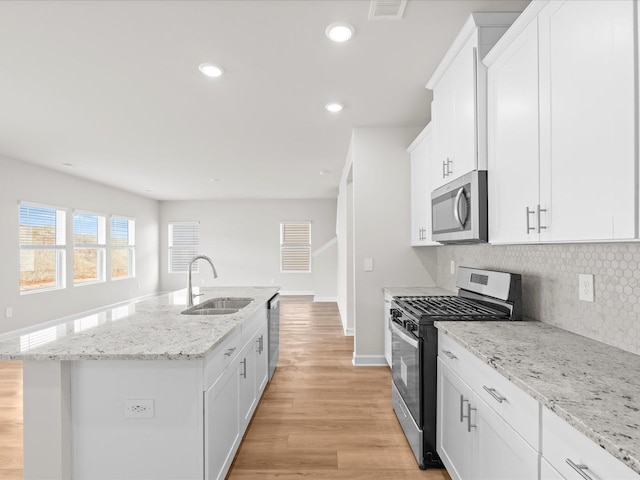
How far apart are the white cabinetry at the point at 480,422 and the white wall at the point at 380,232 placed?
179 cm

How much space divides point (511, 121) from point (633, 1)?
2.18ft

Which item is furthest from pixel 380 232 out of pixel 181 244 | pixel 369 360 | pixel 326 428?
pixel 181 244

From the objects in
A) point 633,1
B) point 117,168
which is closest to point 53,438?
point 633,1

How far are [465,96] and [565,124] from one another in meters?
0.89

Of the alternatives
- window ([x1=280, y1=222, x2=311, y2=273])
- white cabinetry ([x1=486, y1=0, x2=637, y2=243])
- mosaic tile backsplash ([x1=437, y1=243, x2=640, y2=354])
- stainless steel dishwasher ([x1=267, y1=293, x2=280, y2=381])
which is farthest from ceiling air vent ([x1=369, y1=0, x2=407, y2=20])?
window ([x1=280, y1=222, x2=311, y2=273])

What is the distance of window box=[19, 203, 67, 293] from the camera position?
529 cm

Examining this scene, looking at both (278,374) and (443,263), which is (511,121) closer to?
(443,263)

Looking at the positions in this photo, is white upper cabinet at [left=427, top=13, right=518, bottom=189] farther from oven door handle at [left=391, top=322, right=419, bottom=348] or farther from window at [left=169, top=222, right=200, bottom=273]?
window at [left=169, top=222, right=200, bottom=273]

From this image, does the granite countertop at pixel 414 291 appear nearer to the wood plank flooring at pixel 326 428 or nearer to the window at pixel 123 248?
the wood plank flooring at pixel 326 428

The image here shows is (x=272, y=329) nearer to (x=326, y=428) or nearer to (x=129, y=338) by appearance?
(x=326, y=428)

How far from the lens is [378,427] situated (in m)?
2.51

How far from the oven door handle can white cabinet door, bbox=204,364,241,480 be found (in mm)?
1079

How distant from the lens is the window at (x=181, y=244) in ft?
30.9

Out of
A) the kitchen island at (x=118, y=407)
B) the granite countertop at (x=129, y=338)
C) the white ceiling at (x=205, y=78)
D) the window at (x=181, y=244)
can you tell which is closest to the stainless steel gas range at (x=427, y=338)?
the granite countertop at (x=129, y=338)
